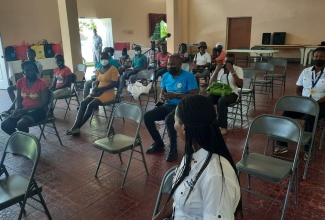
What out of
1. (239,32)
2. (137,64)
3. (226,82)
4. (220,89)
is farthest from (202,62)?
(239,32)

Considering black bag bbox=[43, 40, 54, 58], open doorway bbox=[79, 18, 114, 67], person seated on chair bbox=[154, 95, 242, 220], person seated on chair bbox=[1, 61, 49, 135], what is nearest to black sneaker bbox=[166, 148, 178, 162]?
person seated on chair bbox=[1, 61, 49, 135]

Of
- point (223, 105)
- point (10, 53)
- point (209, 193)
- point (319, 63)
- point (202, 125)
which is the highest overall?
point (10, 53)

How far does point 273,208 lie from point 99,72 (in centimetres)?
336

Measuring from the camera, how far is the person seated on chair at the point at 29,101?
363cm

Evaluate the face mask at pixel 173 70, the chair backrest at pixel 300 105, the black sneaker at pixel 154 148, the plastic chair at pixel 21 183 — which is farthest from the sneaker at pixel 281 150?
the plastic chair at pixel 21 183

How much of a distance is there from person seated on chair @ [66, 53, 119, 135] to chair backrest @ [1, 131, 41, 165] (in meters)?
1.97

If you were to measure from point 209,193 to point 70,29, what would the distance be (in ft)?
24.8

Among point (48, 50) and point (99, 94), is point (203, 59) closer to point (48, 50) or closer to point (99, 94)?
point (99, 94)

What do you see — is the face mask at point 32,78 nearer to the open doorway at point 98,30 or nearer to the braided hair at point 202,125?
the braided hair at point 202,125

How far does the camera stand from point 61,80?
5.21 metres

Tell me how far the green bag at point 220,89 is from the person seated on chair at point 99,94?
1537mm

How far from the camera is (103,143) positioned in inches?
112

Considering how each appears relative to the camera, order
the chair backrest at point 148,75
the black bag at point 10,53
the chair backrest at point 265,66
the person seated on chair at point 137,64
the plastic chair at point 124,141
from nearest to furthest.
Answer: the plastic chair at point 124,141, the chair backrest at point 148,75, the chair backrest at point 265,66, the person seated on chair at point 137,64, the black bag at point 10,53

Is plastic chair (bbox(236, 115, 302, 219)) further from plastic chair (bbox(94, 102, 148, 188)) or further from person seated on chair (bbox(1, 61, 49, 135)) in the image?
person seated on chair (bbox(1, 61, 49, 135))
